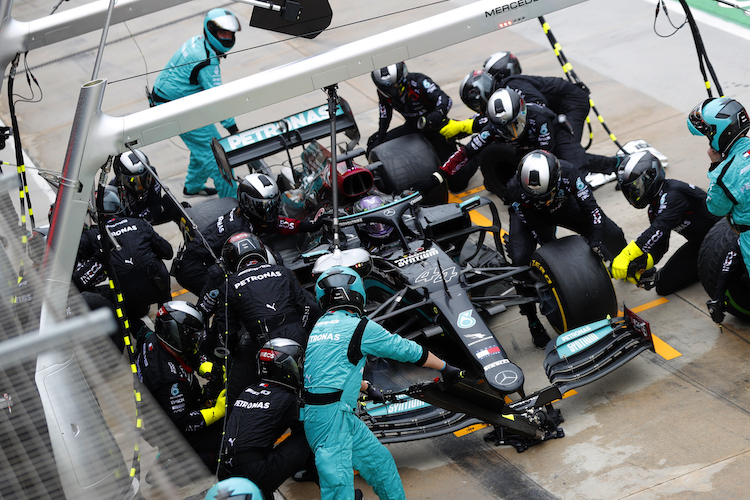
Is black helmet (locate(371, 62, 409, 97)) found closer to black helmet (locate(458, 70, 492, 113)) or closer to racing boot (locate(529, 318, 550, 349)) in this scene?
black helmet (locate(458, 70, 492, 113))

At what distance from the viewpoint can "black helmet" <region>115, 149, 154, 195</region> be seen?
7.69 meters

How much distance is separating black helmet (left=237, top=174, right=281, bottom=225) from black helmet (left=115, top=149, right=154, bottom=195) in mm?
1349

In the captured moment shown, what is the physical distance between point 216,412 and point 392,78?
444 centimetres

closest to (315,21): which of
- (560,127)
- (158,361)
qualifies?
(560,127)

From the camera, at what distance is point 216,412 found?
5707mm

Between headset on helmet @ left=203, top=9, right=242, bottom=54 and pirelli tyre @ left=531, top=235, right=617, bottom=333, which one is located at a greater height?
headset on helmet @ left=203, top=9, right=242, bottom=54

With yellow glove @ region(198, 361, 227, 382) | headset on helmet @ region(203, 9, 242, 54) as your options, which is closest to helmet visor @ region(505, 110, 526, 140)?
yellow glove @ region(198, 361, 227, 382)

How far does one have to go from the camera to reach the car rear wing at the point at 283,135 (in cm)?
798

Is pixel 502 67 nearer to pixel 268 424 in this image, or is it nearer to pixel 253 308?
pixel 253 308

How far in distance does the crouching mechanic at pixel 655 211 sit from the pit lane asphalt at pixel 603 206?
0.65 meters

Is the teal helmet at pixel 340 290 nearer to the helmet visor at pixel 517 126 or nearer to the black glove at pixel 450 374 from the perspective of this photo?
the black glove at pixel 450 374

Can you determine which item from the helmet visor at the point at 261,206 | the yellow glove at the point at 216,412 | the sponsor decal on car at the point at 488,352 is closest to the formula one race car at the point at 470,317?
the sponsor decal on car at the point at 488,352

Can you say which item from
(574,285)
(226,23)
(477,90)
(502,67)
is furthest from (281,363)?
(226,23)

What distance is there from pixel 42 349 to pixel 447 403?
10.1ft
